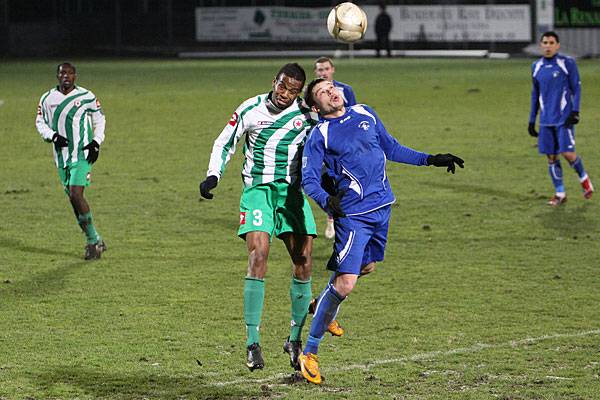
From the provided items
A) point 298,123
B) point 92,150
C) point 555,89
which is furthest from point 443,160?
point 555,89

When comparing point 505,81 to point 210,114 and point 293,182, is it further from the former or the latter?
point 293,182

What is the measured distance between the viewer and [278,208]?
859 cm

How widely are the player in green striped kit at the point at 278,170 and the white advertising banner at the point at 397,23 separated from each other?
1516 inches

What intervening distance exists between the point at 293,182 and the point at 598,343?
2.67 metres

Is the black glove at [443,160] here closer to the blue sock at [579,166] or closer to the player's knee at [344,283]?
the player's knee at [344,283]

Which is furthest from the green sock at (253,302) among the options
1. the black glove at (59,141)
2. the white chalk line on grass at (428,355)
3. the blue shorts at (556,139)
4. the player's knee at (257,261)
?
the blue shorts at (556,139)

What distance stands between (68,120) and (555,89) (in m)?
6.82

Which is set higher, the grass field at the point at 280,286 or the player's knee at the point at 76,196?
the player's knee at the point at 76,196

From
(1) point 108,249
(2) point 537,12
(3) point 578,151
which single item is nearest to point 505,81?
(2) point 537,12

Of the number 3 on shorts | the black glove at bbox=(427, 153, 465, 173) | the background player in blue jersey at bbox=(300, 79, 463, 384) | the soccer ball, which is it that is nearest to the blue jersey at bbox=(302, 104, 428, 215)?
the background player in blue jersey at bbox=(300, 79, 463, 384)

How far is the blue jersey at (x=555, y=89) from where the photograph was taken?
16.3m

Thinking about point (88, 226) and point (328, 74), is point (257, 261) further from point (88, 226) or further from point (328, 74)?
point (88, 226)

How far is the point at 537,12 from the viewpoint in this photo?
44.5m

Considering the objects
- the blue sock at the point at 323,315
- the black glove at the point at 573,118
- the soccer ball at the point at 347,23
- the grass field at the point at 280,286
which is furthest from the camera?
the black glove at the point at 573,118
